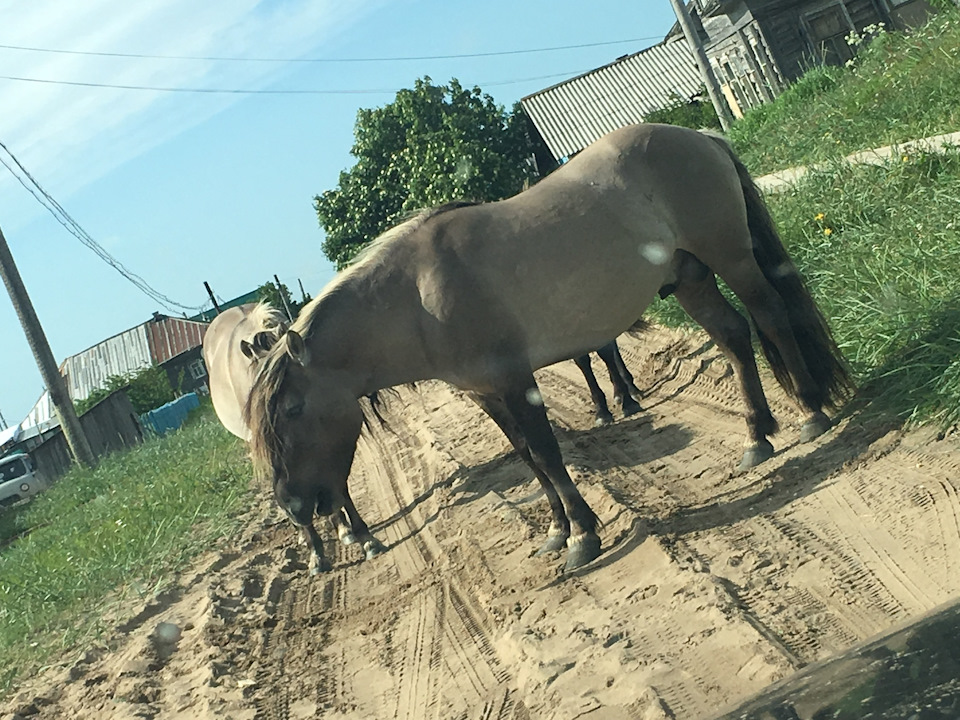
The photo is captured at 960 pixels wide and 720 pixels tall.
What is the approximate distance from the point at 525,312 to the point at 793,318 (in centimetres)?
179

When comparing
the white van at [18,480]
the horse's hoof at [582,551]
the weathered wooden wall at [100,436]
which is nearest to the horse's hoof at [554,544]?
the horse's hoof at [582,551]

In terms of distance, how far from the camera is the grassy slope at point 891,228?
19.5 ft

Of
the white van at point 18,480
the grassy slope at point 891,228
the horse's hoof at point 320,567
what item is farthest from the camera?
the white van at point 18,480

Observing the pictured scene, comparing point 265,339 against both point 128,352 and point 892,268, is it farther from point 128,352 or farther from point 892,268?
point 128,352

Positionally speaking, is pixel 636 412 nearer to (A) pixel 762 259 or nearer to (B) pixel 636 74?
(A) pixel 762 259

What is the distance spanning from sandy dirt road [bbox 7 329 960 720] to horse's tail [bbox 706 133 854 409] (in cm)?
35

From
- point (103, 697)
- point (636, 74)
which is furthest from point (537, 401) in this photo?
point (636, 74)

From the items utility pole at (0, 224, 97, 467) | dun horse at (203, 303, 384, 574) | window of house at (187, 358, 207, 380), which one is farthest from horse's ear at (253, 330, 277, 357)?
window of house at (187, 358, 207, 380)

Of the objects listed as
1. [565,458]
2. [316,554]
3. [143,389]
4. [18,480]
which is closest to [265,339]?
[316,554]

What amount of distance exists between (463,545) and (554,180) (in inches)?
91.3

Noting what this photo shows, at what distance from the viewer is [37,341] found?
17.2m

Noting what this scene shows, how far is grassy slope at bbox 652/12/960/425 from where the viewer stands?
19.5ft

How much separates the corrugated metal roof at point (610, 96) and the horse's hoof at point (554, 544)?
102 feet

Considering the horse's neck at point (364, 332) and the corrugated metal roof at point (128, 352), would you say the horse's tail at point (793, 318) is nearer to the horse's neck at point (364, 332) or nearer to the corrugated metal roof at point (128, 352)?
the horse's neck at point (364, 332)
